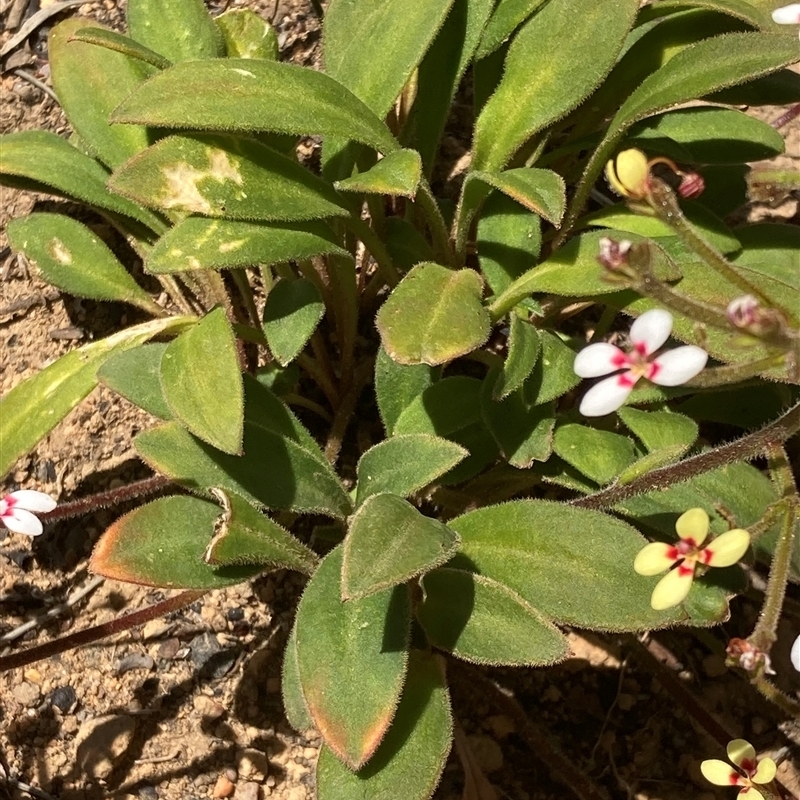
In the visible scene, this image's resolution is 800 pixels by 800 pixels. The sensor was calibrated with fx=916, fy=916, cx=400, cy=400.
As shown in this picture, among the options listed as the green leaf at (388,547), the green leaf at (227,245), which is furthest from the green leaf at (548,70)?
the green leaf at (388,547)

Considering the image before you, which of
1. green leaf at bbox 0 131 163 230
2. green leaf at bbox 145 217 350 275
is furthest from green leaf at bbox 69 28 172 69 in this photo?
green leaf at bbox 0 131 163 230

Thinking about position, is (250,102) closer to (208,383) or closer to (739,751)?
(208,383)

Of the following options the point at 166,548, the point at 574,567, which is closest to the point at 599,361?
the point at 574,567

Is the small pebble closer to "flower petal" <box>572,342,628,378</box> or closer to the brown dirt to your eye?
the brown dirt

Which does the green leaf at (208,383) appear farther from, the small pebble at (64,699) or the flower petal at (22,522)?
the small pebble at (64,699)

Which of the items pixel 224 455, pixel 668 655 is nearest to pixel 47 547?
pixel 224 455
